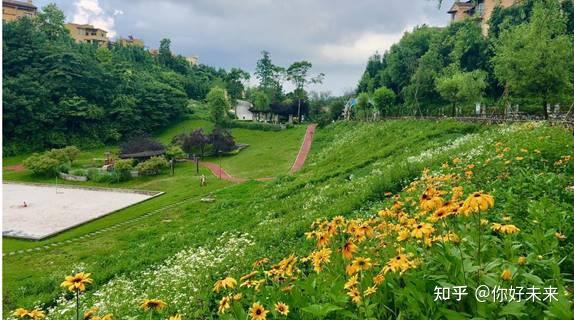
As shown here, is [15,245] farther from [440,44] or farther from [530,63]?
[440,44]

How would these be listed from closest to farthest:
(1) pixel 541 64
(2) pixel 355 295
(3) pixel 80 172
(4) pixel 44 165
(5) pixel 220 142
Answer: (2) pixel 355 295 → (1) pixel 541 64 → (3) pixel 80 172 → (4) pixel 44 165 → (5) pixel 220 142

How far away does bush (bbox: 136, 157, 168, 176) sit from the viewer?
43747 millimetres

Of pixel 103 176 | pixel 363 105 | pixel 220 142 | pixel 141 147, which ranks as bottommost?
pixel 103 176

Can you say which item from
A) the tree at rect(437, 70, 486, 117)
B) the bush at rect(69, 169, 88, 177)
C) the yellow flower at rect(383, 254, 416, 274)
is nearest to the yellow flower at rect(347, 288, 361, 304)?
the yellow flower at rect(383, 254, 416, 274)

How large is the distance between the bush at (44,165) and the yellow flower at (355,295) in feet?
166

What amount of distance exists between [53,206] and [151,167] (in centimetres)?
1325

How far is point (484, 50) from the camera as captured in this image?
180ft

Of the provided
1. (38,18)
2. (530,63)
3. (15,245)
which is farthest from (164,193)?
(38,18)

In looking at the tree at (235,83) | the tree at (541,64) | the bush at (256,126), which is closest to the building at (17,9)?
the tree at (235,83)

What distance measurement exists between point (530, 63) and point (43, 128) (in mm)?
68818

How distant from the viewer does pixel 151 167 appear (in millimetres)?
43750

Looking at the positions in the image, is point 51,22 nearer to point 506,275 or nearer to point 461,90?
point 461,90

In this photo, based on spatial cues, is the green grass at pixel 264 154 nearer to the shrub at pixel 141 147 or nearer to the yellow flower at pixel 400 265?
the shrub at pixel 141 147

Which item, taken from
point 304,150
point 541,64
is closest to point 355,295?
point 541,64
